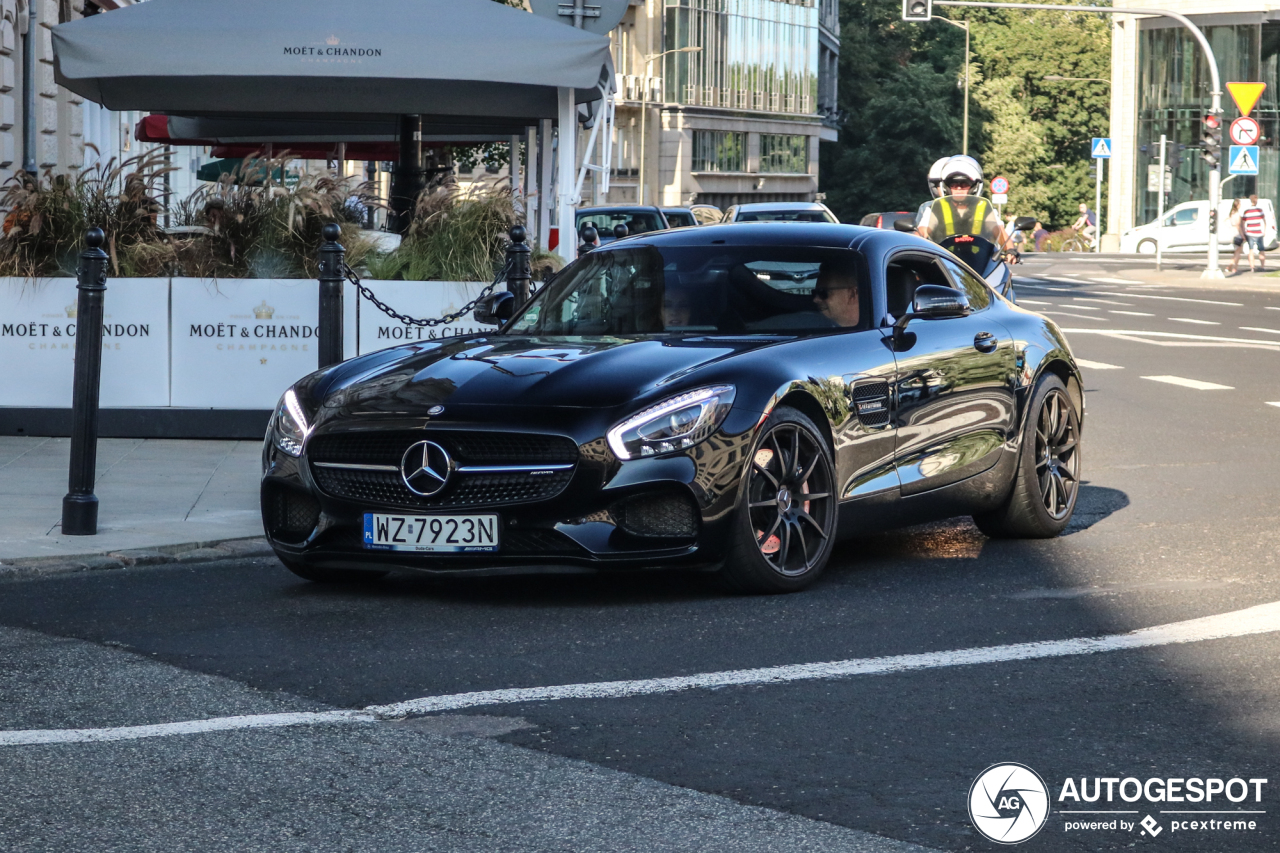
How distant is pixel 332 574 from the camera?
786 cm

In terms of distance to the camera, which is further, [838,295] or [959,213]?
[959,213]

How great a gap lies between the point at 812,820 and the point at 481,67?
1014 centimetres

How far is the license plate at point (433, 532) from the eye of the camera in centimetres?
703

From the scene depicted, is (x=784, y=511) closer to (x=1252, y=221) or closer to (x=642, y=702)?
(x=642, y=702)

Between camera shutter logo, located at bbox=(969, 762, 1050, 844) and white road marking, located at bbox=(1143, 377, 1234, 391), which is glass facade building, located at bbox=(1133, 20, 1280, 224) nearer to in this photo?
white road marking, located at bbox=(1143, 377, 1234, 391)

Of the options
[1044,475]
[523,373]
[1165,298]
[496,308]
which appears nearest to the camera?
[523,373]

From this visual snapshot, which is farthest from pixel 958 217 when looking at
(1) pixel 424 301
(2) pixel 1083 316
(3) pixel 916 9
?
(3) pixel 916 9

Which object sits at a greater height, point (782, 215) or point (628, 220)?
point (782, 215)

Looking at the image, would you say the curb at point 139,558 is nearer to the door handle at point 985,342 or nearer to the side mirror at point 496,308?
the side mirror at point 496,308

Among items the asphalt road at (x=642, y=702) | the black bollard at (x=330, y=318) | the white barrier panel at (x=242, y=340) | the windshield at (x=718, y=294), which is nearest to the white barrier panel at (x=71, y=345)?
the white barrier panel at (x=242, y=340)

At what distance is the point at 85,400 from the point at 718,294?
2856 millimetres

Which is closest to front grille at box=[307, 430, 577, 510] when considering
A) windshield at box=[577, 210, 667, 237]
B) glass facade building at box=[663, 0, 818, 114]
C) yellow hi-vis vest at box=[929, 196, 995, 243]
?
yellow hi-vis vest at box=[929, 196, 995, 243]

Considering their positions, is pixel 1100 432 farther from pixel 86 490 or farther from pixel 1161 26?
pixel 1161 26

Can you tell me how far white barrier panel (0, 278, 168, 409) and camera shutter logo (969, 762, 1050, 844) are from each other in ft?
29.1
